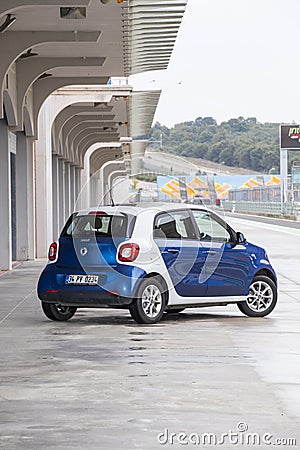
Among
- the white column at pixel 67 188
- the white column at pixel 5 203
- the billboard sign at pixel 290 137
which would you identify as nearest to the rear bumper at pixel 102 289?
the white column at pixel 5 203

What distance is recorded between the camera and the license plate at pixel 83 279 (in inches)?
519

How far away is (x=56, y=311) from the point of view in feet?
45.5

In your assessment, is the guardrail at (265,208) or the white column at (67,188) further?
the guardrail at (265,208)

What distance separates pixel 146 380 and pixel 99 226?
4.80 meters

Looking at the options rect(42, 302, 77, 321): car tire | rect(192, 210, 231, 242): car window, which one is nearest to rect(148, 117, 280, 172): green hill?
rect(192, 210, 231, 242): car window

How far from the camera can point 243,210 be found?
96375mm

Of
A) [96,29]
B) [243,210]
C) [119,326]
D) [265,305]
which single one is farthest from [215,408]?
[243,210]

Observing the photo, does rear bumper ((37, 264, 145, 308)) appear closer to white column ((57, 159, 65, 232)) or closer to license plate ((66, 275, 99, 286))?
license plate ((66, 275, 99, 286))

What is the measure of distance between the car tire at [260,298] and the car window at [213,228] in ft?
2.30

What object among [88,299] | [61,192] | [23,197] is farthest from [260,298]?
[61,192]

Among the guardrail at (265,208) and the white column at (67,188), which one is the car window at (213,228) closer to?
the white column at (67,188)

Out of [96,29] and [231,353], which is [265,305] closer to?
[231,353]

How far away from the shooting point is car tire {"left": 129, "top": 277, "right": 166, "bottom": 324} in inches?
519

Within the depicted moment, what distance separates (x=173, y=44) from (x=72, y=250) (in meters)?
9.98
